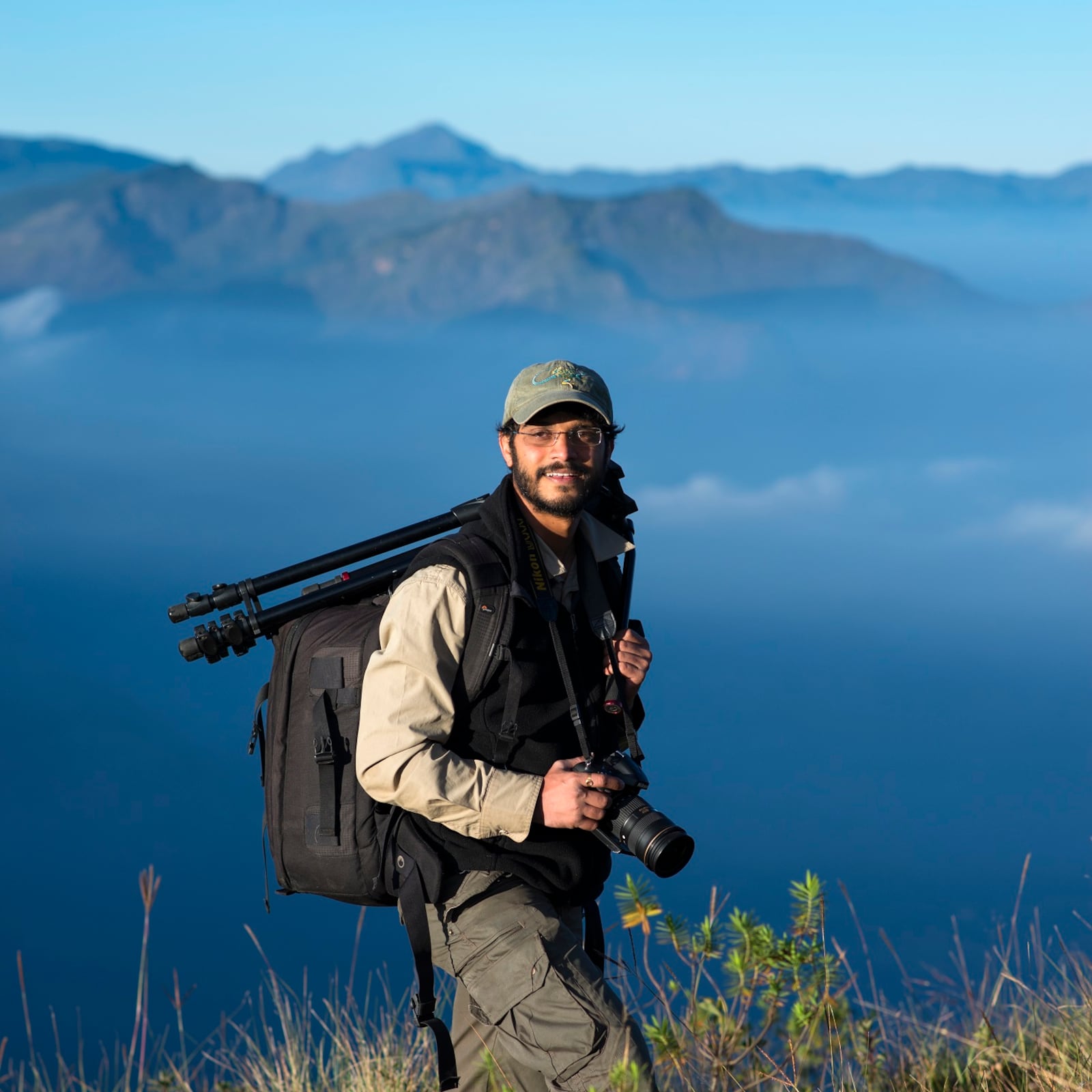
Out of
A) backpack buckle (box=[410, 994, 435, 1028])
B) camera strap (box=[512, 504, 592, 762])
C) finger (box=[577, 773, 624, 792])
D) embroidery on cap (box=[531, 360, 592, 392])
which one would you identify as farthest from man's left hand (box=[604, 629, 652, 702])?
backpack buckle (box=[410, 994, 435, 1028])

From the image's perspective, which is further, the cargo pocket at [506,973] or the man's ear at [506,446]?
the man's ear at [506,446]

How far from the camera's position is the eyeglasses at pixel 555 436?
10.4 ft

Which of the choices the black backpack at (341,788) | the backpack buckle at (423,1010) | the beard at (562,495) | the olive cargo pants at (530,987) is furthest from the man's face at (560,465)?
the backpack buckle at (423,1010)

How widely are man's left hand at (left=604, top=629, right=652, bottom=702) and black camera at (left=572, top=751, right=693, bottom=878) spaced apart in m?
0.20

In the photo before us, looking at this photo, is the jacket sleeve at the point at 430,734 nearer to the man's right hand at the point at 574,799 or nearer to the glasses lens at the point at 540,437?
the man's right hand at the point at 574,799

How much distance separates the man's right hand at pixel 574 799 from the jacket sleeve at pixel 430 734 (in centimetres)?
3

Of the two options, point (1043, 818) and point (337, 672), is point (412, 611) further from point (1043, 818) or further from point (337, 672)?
point (1043, 818)

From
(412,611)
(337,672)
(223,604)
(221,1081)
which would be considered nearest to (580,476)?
(412,611)

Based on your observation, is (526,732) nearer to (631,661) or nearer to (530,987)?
(631,661)

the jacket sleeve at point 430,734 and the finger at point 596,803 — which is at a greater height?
the jacket sleeve at point 430,734

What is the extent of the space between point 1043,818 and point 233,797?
96.9 m

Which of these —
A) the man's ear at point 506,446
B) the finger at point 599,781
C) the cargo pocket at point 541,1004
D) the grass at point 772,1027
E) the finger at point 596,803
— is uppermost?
the man's ear at point 506,446

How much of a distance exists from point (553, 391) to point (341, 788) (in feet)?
3.56

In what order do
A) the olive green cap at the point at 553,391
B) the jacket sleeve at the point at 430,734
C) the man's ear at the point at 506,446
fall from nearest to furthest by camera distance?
the jacket sleeve at the point at 430,734 < the olive green cap at the point at 553,391 < the man's ear at the point at 506,446
